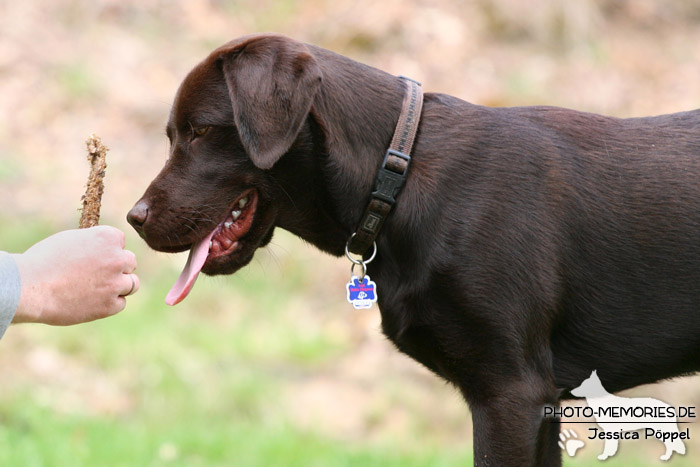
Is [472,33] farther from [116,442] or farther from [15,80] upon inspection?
[116,442]

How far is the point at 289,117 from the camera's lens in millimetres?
3004

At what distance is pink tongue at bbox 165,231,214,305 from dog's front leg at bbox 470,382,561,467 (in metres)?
1.12

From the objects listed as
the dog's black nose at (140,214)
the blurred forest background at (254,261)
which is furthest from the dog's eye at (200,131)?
the blurred forest background at (254,261)

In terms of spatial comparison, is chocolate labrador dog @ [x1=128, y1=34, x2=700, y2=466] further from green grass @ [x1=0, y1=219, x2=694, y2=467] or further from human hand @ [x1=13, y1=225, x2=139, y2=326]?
green grass @ [x1=0, y1=219, x2=694, y2=467]

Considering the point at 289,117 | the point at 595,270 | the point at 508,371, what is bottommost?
the point at 508,371

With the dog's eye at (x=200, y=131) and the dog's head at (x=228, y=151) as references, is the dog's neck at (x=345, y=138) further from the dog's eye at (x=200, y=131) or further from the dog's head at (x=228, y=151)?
the dog's eye at (x=200, y=131)

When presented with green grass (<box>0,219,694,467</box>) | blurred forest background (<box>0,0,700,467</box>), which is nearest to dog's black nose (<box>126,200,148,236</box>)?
blurred forest background (<box>0,0,700,467</box>)

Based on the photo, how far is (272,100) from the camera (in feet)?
9.87

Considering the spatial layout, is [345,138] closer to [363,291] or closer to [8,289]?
[363,291]

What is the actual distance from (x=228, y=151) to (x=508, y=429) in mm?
1400

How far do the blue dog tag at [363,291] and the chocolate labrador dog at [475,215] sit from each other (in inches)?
1.3

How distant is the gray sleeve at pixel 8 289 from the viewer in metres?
2.44

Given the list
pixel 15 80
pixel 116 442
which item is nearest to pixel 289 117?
pixel 116 442

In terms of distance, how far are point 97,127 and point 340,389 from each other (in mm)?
4248
